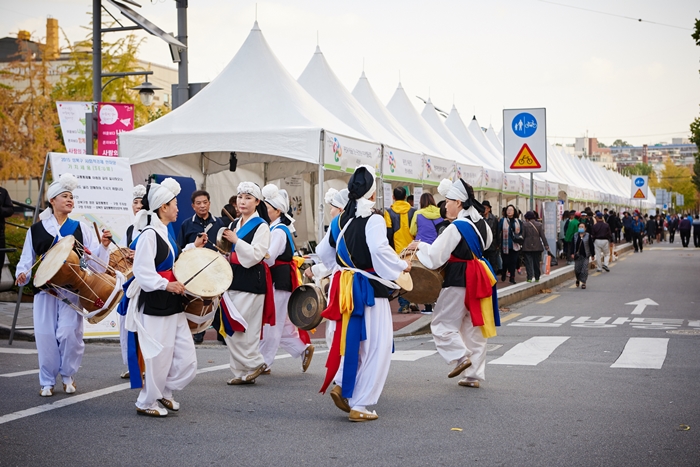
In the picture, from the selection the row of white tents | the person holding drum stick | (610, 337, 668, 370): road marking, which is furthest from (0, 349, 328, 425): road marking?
the row of white tents

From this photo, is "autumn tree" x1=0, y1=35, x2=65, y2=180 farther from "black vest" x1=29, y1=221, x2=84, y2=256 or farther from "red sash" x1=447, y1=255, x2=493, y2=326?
"red sash" x1=447, y1=255, x2=493, y2=326

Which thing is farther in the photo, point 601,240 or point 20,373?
point 601,240

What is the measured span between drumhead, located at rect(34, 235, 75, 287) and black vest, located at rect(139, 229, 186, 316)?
3.95ft

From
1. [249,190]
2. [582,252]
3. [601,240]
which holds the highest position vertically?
[249,190]

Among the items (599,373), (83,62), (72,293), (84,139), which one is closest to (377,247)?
(72,293)

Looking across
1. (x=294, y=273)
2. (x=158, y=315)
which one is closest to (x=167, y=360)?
(x=158, y=315)

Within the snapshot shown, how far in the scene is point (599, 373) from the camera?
29.7 ft

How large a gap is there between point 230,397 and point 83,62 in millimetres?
32150

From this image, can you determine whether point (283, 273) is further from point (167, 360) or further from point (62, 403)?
point (62, 403)

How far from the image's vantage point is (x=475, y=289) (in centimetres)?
829

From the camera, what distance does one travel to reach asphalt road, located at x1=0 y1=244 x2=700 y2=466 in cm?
566

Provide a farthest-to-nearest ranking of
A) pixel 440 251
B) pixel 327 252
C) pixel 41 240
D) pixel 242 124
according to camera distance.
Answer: pixel 242 124 → pixel 440 251 → pixel 41 240 → pixel 327 252

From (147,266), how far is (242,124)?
31.7 feet

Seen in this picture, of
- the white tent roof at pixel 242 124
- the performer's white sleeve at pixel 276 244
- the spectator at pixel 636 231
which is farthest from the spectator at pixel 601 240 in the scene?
the performer's white sleeve at pixel 276 244
